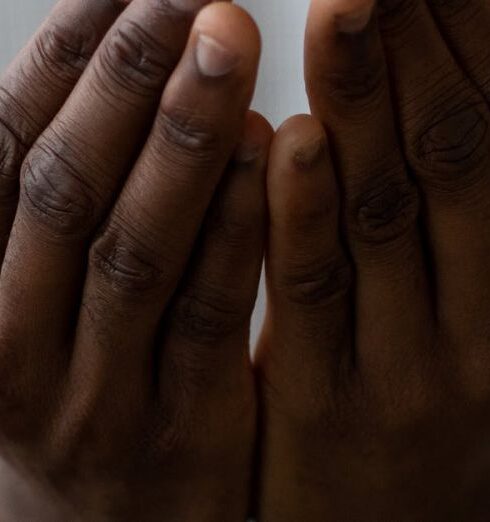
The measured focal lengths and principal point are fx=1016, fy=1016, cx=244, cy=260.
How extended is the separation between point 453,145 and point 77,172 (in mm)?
138

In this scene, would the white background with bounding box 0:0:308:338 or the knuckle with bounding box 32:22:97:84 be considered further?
the white background with bounding box 0:0:308:338

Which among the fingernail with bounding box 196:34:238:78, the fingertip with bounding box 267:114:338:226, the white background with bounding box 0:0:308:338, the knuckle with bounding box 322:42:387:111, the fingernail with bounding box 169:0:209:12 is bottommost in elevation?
the fingertip with bounding box 267:114:338:226

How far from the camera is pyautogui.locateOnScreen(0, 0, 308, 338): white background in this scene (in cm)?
59

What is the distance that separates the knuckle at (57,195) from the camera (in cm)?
38

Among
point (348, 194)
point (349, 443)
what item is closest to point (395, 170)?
point (348, 194)

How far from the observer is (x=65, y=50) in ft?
1.28

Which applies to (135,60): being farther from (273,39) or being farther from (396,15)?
(273,39)

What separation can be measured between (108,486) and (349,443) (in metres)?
0.10

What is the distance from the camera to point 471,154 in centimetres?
37

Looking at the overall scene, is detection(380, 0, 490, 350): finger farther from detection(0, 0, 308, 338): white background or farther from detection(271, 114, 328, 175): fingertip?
detection(0, 0, 308, 338): white background

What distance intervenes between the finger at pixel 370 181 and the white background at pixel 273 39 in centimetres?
22

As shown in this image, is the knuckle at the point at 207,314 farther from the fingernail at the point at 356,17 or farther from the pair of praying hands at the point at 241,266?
the fingernail at the point at 356,17

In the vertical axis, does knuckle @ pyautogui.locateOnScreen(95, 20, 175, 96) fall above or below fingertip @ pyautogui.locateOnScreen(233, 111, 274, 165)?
above

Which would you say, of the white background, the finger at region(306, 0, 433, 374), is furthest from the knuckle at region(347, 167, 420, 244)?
the white background
